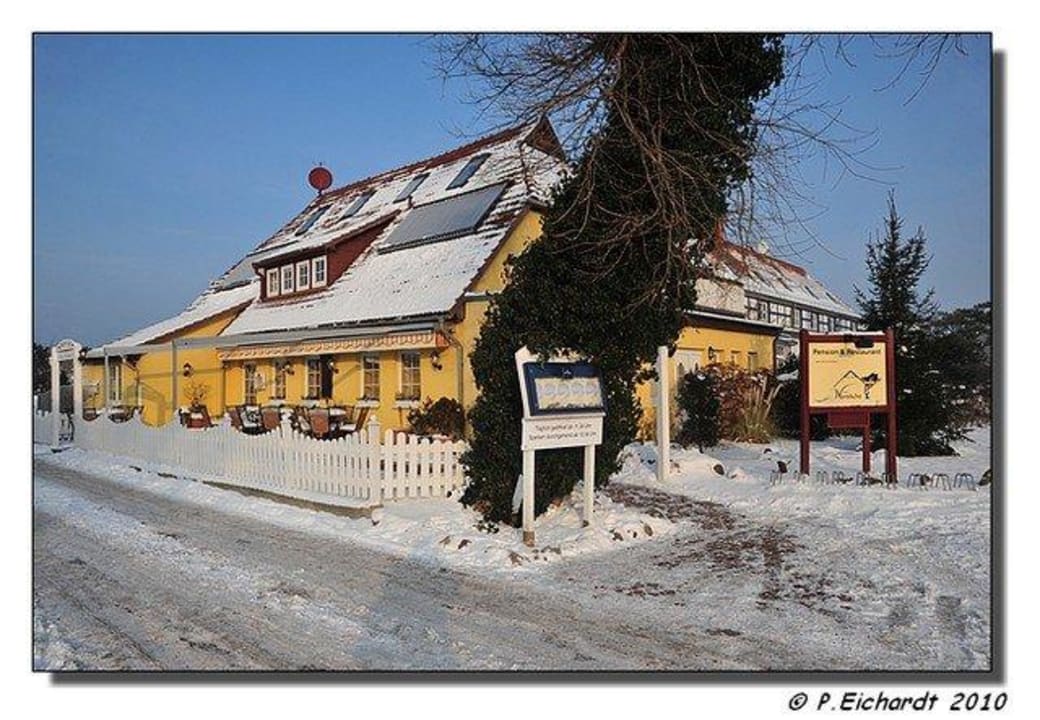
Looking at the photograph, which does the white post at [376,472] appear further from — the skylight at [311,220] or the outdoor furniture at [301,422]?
the skylight at [311,220]

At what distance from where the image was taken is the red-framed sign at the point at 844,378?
9.88 metres

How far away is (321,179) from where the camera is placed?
2466 centimetres

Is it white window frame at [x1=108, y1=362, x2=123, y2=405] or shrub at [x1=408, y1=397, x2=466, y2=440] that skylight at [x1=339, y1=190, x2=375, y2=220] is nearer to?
white window frame at [x1=108, y1=362, x2=123, y2=405]

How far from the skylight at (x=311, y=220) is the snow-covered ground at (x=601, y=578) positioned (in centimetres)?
1356

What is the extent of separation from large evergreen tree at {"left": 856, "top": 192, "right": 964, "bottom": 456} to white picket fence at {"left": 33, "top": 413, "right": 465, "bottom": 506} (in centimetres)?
857

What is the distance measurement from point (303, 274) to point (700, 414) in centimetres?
1019

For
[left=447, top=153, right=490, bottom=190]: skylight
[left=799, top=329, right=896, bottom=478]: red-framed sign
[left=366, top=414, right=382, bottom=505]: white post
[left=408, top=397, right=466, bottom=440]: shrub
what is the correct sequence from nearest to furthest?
[left=366, top=414, right=382, bottom=505]: white post → [left=799, top=329, right=896, bottom=478]: red-framed sign → [left=408, top=397, right=466, bottom=440]: shrub → [left=447, top=153, right=490, bottom=190]: skylight

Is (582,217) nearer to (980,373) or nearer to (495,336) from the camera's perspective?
(495,336)

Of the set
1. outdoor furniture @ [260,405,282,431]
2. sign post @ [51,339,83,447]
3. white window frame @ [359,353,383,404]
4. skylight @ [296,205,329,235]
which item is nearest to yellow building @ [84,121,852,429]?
white window frame @ [359,353,383,404]

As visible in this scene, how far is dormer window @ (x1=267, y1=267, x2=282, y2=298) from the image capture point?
63.8 feet

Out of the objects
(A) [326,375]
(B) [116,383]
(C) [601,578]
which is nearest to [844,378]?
(C) [601,578]

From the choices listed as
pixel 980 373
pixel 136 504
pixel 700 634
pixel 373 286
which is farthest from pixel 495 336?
pixel 373 286

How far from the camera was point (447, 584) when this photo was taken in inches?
237

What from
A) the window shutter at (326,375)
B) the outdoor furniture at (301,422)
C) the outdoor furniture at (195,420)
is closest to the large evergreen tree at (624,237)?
the outdoor furniture at (301,422)
